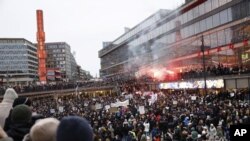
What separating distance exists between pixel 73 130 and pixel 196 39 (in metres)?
59.3

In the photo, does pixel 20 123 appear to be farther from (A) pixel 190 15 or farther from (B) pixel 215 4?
(A) pixel 190 15

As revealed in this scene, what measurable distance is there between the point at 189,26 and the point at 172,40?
851 cm

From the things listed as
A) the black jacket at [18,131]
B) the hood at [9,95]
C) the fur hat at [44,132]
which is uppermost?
the hood at [9,95]

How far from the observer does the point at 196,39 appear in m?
61.0

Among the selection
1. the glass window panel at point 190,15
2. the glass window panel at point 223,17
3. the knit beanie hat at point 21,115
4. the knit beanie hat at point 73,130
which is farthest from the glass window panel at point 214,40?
the knit beanie hat at point 73,130

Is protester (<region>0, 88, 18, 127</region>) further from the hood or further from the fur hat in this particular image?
the fur hat

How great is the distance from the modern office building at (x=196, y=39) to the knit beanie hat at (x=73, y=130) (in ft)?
107

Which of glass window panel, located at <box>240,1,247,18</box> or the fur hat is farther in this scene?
glass window panel, located at <box>240,1,247,18</box>

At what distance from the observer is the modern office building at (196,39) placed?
155 ft

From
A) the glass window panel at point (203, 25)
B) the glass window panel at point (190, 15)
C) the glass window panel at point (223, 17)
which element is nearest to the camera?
the glass window panel at point (223, 17)

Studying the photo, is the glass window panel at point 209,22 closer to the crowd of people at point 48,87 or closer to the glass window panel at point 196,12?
the glass window panel at point 196,12

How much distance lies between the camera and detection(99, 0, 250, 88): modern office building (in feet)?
155

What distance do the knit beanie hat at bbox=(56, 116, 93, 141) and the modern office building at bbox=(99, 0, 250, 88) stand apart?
3266 cm

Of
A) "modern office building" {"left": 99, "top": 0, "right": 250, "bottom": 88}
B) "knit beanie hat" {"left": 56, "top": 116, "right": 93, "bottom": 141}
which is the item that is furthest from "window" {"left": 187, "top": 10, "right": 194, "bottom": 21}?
"knit beanie hat" {"left": 56, "top": 116, "right": 93, "bottom": 141}
